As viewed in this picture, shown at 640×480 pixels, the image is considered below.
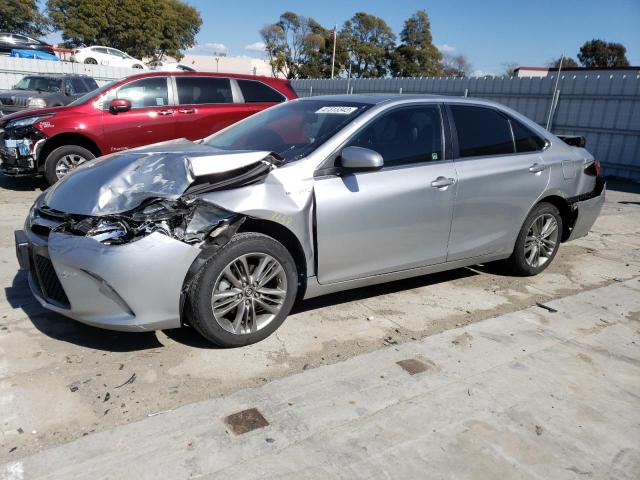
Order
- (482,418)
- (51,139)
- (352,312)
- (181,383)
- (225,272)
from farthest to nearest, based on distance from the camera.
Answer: (51,139) → (352,312) → (225,272) → (181,383) → (482,418)

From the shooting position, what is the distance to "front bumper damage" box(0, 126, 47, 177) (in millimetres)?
7434

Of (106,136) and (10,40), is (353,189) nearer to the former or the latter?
(106,136)

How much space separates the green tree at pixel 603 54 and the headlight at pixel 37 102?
73.5 m

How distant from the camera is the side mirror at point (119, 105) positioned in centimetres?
761

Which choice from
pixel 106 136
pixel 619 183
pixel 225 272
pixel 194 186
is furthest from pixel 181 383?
pixel 619 183

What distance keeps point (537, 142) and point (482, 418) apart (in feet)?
10.0

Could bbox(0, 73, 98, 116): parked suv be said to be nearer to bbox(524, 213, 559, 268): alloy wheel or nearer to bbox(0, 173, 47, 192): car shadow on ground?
bbox(0, 173, 47, 192): car shadow on ground

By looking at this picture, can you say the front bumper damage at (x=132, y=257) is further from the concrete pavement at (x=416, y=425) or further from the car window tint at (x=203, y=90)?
the car window tint at (x=203, y=90)

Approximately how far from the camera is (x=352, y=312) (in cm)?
420

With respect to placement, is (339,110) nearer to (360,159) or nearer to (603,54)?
(360,159)

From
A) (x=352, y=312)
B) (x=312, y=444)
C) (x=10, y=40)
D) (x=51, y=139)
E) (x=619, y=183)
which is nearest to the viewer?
(x=312, y=444)

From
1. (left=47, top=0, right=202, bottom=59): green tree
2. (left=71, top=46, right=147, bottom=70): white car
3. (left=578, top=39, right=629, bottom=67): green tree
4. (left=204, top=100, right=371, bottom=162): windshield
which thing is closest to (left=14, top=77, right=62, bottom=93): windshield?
(left=204, top=100, right=371, bottom=162): windshield

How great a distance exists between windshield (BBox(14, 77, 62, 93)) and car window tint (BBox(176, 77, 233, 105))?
23.6ft

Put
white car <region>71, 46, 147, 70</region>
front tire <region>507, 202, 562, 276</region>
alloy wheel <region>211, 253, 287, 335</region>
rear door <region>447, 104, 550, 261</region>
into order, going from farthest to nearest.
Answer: white car <region>71, 46, 147, 70</region> → front tire <region>507, 202, 562, 276</region> → rear door <region>447, 104, 550, 261</region> → alloy wheel <region>211, 253, 287, 335</region>
